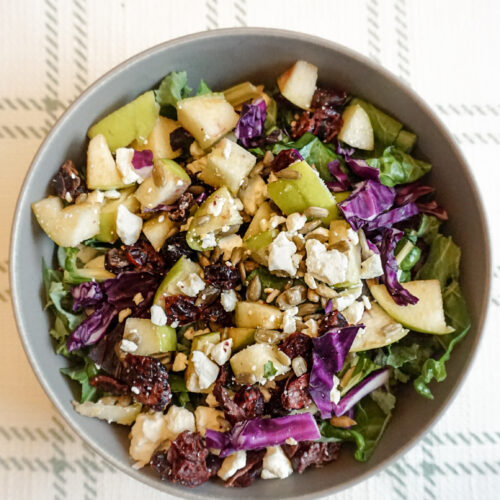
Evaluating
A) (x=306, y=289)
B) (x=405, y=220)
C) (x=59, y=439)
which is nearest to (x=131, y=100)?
(x=306, y=289)

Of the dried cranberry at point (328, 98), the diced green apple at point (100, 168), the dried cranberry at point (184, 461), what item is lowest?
the dried cranberry at point (184, 461)

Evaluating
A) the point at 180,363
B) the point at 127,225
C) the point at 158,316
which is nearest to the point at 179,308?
the point at 158,316

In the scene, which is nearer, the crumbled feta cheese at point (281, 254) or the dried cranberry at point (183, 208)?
the crumbled feta cheese at point (281, 254)

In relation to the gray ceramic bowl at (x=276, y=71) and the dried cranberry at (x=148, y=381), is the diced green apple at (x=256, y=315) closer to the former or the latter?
the dried cranberry at (x=148, y=381)

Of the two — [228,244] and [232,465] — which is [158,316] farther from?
[232,465]

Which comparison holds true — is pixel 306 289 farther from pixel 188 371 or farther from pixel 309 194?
pixel 188 371

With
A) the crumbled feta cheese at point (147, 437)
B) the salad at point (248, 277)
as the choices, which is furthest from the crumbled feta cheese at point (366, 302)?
the crumbled feta cheese at point (147, 437)

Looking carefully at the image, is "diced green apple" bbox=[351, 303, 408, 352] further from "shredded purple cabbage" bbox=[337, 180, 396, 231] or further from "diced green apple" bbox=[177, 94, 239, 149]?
"diced green apple" bbox=[177, 94, 239, 149]
